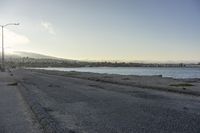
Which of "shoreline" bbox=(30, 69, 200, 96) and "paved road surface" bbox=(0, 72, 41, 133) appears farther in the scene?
"shoreline" bbox=(30, 69, 200, 96)

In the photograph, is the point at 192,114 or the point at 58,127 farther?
the point at 192,114

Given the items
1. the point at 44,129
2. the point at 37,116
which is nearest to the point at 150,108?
the point at 37,116

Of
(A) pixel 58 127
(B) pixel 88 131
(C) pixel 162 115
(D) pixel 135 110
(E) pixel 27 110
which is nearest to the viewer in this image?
(B) pixel 88 131

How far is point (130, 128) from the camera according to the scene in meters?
12.3

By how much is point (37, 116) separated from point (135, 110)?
431 centimetres

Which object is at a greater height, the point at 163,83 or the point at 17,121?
the point at 17,121

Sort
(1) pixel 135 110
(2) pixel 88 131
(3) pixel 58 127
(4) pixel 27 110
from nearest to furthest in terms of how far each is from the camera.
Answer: (2) pixel 88 131 < (3) pixel 58 127 < (1) pixel 135 110 < (4) pixel 27 110

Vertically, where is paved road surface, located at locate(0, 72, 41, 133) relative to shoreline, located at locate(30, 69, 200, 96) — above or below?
above

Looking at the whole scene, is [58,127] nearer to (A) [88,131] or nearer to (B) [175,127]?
(A) [88,131]

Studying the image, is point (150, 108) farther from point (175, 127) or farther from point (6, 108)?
point (6, 108)

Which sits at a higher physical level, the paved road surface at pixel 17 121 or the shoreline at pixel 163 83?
the paved road surface at pixel 17 121

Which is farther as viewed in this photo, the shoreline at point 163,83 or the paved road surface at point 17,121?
the shoreline at point 163,83

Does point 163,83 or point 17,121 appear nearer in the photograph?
point 17,121

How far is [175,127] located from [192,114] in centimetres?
322
